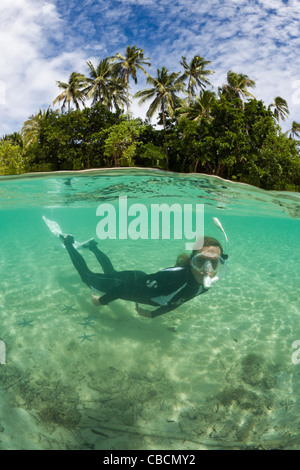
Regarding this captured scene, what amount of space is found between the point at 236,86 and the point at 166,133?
12.0m

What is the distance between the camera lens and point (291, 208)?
20.0 m

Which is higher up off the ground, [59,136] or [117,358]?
[59,136]

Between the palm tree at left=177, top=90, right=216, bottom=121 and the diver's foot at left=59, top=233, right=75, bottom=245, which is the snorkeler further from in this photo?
the palm tree at left=177, top=90, right=216, bottom=121

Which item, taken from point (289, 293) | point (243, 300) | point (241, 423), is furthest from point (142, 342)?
point (289, 293)

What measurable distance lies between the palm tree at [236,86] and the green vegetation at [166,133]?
12 centimetres

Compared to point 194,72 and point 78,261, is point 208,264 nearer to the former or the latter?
point 78,261

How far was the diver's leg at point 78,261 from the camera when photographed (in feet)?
19.3

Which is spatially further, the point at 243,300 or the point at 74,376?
the point at 243,300

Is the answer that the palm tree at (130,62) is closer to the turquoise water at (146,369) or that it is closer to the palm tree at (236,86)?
the palm tree at (236,86)

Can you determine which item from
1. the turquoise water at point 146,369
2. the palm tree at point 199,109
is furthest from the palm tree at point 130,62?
the turquoise water at point 146,369
